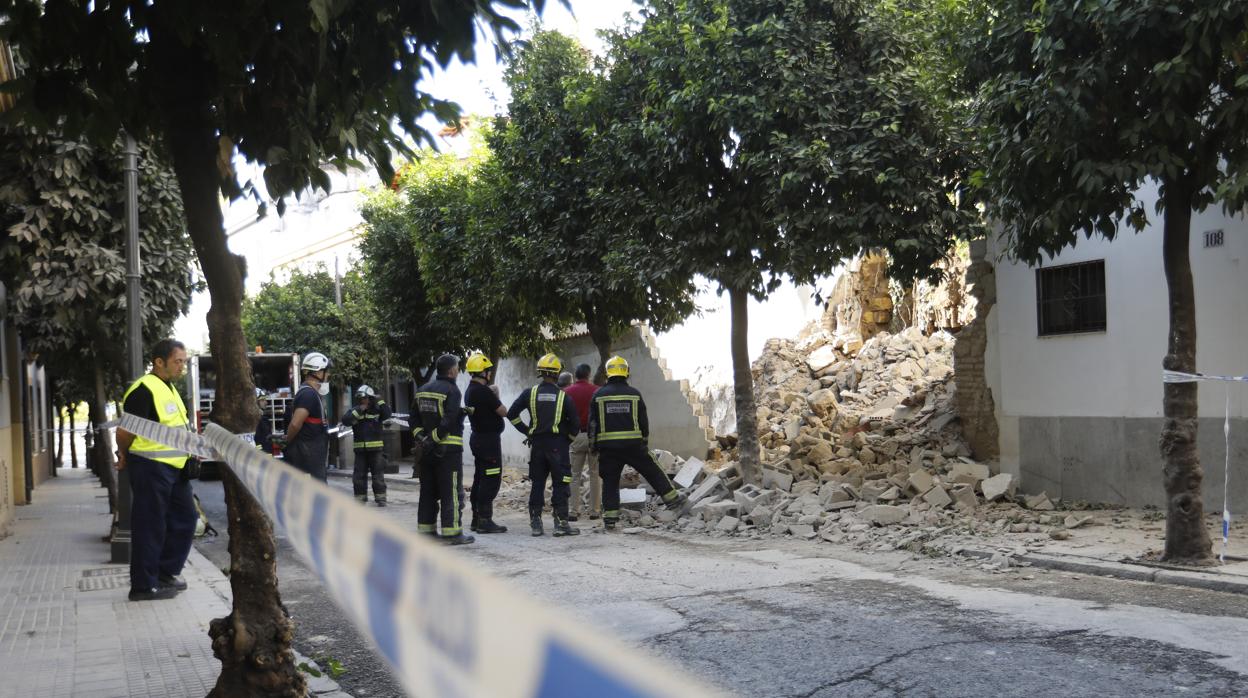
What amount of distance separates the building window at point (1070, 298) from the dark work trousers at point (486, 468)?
6599mm

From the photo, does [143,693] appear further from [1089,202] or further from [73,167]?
[73,167]

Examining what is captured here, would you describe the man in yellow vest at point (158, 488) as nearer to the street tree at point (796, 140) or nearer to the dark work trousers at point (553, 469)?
the dark work trousers at point (553, 469)

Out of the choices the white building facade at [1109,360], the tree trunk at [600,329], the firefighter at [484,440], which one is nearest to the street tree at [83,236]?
the firefighter at [484,440]

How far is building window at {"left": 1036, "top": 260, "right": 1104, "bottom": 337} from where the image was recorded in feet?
41.6

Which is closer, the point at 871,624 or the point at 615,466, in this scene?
the point at 871,624

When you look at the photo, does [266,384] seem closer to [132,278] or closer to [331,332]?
[331,332]

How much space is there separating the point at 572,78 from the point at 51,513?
11720 mm

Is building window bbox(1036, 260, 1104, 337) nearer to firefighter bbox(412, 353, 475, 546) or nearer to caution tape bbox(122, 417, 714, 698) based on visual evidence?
firefighter bbox(412, 353, 475, 546)

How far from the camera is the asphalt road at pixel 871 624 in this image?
547 cm

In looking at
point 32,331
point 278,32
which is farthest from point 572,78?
point 278,32

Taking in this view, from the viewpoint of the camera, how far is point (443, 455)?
1142 cm

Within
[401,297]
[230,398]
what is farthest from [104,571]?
[401,297]

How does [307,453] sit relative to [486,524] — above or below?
above

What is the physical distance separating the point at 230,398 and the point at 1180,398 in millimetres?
7379
